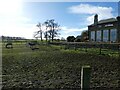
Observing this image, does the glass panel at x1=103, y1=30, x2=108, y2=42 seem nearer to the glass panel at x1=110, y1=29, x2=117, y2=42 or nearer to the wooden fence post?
the glass panel at x1=110, y1=29, x2=117, y2=42

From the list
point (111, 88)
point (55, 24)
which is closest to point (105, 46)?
point (111, 88)

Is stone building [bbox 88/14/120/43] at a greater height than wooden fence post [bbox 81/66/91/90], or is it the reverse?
stone building [bbox 88/14/120/43]

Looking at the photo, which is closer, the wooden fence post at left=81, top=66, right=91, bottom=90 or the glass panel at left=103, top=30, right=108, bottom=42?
the wooden fence post at left=81, top=66, right=91, bottom=90

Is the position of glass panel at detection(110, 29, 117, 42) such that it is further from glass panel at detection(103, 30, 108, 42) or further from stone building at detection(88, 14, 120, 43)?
glass panel at detection(103, 30, 108, 42)

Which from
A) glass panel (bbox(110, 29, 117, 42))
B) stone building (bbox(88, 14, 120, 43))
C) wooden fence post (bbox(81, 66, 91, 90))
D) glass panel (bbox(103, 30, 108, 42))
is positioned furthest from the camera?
glass panel (bbox(103, 30, 108, 42))

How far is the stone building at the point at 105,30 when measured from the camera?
6419cm

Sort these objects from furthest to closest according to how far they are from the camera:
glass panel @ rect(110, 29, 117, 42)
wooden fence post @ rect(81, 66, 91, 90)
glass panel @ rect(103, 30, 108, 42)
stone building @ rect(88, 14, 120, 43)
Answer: glass panel @ rect(103, 30, 108, 42) < glass panel @ rect(110, 29, 117, 42) < stone building @ rect(88, 14, 120, 43) < wooden fence post @ rect(81, 66, 91, 90)

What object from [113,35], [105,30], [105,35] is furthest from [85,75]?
[105,30]

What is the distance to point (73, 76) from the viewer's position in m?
11.3

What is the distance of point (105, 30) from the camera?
71.2 m

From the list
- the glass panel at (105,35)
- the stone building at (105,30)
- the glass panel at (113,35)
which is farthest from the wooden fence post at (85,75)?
the glass panel at (105,35)

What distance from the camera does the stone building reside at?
64.2 m

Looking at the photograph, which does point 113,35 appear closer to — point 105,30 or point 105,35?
point 105,35

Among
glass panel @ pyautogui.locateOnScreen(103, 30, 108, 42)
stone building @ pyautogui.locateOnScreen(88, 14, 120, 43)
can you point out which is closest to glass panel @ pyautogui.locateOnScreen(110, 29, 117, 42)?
stone building @ pyautogui.locateOnScreen(88, 14, 120, 43)
